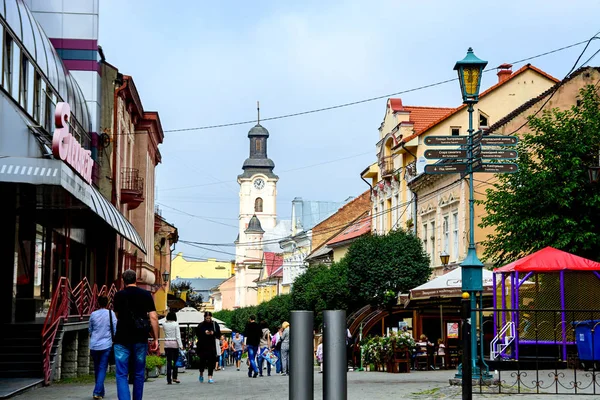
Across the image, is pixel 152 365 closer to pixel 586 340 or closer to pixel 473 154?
pixel 586 340

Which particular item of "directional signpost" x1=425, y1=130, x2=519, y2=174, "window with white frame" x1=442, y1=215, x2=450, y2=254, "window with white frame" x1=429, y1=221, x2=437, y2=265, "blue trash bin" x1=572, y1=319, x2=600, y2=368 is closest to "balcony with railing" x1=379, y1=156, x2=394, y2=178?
"window with white frame" x1=429, y1=221, x2=437, y2=265

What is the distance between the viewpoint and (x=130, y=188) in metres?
40.9

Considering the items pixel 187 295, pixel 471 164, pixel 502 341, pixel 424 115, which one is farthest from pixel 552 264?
pixel 187 295

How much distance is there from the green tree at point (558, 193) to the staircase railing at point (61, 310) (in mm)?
10677

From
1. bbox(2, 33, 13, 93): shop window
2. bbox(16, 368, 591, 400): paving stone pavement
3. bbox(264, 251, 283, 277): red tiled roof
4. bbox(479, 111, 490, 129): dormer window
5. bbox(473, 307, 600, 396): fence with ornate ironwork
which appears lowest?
bbox(16, 368, 591, 400): paving stone pavement

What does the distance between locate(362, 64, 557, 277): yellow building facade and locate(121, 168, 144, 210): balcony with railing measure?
468 inches

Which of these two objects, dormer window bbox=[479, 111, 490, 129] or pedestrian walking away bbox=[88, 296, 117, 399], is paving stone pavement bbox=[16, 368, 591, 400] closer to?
pedestrian walking away bbox=[88, 296, 117, 399]

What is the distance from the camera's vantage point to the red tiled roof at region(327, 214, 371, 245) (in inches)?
2534

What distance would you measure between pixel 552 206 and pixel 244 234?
142 m

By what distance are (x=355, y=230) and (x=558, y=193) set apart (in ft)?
140

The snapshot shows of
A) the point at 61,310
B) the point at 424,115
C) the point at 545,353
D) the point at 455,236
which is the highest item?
the point at 424,115

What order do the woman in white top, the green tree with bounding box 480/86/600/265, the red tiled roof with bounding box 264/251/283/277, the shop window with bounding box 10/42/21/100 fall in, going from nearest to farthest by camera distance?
the shop window with bounding box 10/42/21/100, the woman in white top, the green tree with bounding box 480/86/600/265, the red tiled roof with bounding box 264/251/283/277

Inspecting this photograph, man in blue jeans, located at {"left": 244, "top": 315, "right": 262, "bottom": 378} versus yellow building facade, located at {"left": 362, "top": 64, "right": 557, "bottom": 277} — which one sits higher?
yellow building facade, located at {"left": 362, "top": 64, "right": 557, "bottom": 277}

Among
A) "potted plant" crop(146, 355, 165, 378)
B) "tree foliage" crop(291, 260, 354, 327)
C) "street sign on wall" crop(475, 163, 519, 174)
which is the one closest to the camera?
"street sign on wall" crop(475, 163, 519, 174)
